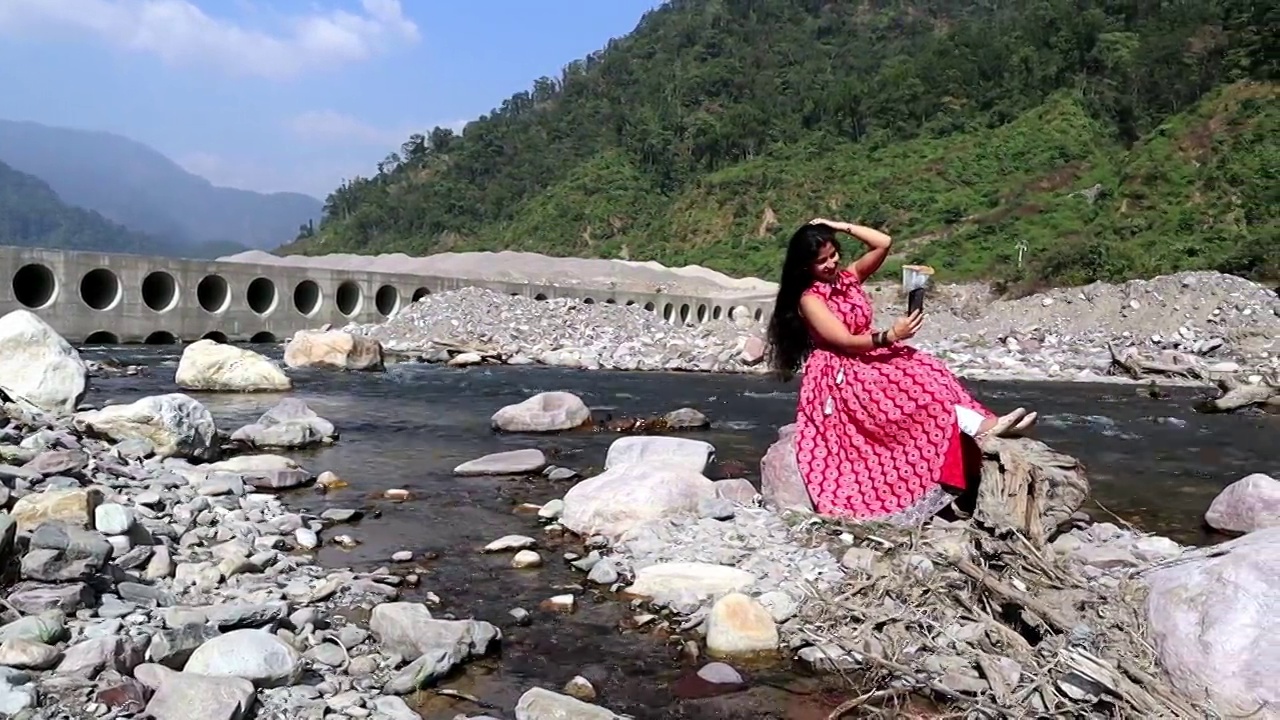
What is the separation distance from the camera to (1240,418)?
1394 cm

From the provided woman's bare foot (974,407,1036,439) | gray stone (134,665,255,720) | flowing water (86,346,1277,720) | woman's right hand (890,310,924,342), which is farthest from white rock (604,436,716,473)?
gray stone (134,665,255,720)

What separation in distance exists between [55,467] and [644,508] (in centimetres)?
370

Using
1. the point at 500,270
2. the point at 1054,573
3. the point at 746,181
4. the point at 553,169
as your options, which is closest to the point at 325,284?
the point at 500,270

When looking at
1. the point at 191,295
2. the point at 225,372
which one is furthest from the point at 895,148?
the point at 225,372

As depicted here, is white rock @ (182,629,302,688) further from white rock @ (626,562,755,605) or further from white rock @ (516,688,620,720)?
white rock @ (626,562,755,605)

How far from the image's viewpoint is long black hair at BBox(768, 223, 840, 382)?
523 centimetres

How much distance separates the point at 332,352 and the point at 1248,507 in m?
15.0

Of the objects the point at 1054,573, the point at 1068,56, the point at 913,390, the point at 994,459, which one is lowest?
the point at 1054,573

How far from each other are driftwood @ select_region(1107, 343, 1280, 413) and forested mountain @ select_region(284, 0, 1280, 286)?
12.2 metres

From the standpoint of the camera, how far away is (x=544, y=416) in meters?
10.9

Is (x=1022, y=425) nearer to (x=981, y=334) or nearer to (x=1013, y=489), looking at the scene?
(x=1013, y=489)

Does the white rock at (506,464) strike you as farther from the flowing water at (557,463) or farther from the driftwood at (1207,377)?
the driftwood at (1207,377)

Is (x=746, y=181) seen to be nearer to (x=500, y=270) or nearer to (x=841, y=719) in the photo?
(x=500, y=270)

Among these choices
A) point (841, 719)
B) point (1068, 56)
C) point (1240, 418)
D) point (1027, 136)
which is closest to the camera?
point (841, 719)
